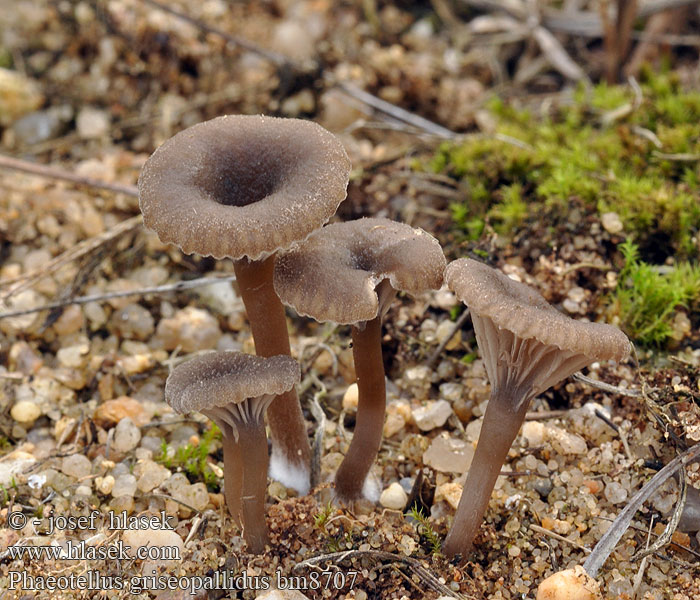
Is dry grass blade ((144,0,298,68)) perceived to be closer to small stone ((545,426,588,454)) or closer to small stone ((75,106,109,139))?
small stone ((75,106,109,139))

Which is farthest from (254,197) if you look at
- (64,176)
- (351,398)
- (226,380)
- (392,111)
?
(392,111)

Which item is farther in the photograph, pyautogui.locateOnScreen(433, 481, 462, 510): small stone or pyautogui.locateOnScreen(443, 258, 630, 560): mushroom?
pyautogui.locateOnScreen(433, 481, 462, 510): small stone

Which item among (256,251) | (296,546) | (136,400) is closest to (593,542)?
(296,546)

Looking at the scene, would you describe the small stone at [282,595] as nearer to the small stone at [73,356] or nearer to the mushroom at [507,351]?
the mushroom at [507,351]

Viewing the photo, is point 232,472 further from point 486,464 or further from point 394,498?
point 486,464

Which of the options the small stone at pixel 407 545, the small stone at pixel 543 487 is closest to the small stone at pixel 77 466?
the small stone at pixel 407 545

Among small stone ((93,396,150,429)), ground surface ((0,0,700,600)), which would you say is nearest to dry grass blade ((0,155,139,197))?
ground surface ((0,0,700,600))

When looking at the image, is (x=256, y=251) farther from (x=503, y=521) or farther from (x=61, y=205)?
(x=61, y=205)
